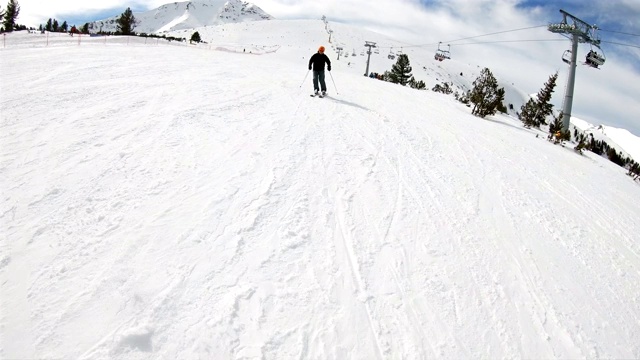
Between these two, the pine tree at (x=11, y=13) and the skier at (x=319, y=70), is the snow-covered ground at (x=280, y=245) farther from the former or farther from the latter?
the pine tree at (x=11, y=13)

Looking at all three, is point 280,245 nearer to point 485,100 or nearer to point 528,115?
point 485,100

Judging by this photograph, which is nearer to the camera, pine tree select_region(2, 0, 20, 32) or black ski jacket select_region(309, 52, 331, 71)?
black ski jacket select_region(309, 52, 331, 71)

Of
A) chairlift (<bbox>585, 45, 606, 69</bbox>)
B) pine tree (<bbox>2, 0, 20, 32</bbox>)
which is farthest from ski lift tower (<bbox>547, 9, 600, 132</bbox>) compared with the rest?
pine tree (<bbox>2, 0, 20, 32</bbox>)

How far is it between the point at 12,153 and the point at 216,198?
280 cm

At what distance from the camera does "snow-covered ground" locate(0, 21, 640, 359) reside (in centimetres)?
255

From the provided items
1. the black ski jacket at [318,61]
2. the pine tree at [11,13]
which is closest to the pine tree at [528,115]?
the black ski jacket at [318,61]

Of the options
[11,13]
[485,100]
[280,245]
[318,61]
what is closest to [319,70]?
[318,61]

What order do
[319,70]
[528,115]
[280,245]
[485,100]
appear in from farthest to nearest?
[528,115] < [485,100] < [319,70] < [280,245]

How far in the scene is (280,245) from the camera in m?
3.43

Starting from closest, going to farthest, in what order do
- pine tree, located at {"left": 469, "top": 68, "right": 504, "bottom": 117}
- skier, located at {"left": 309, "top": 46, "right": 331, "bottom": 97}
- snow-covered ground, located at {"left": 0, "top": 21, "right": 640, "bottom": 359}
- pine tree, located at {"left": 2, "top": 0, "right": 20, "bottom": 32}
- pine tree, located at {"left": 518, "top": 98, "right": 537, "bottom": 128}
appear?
1. snow-covered ground, located at {"left": 0, "top": 21, "right": 640, "bottom": 359}
2. skier, located at {"left": 309, "top": 46, "right": 331, "bottom": 97}
3. pine tree, located at {"left": 469, "top": 68, "right": 504, "bottom": 117}
4. pine tree, located at {"left": 518, "top": 98, "right": 537, "bottom": 128}
5. pine tree, located at {"left": 2, "top": 0, "right": 20, "bottom": 32}

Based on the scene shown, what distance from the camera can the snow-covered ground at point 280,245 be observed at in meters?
2.55

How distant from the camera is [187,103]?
7.39 meters

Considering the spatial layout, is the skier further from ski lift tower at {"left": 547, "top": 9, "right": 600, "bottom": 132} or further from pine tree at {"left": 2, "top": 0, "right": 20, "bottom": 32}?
pine tree at {"left": 2, "top": 0, "right": 20, "bottom": 32}

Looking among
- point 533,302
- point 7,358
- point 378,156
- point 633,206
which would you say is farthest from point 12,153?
point 633,206
